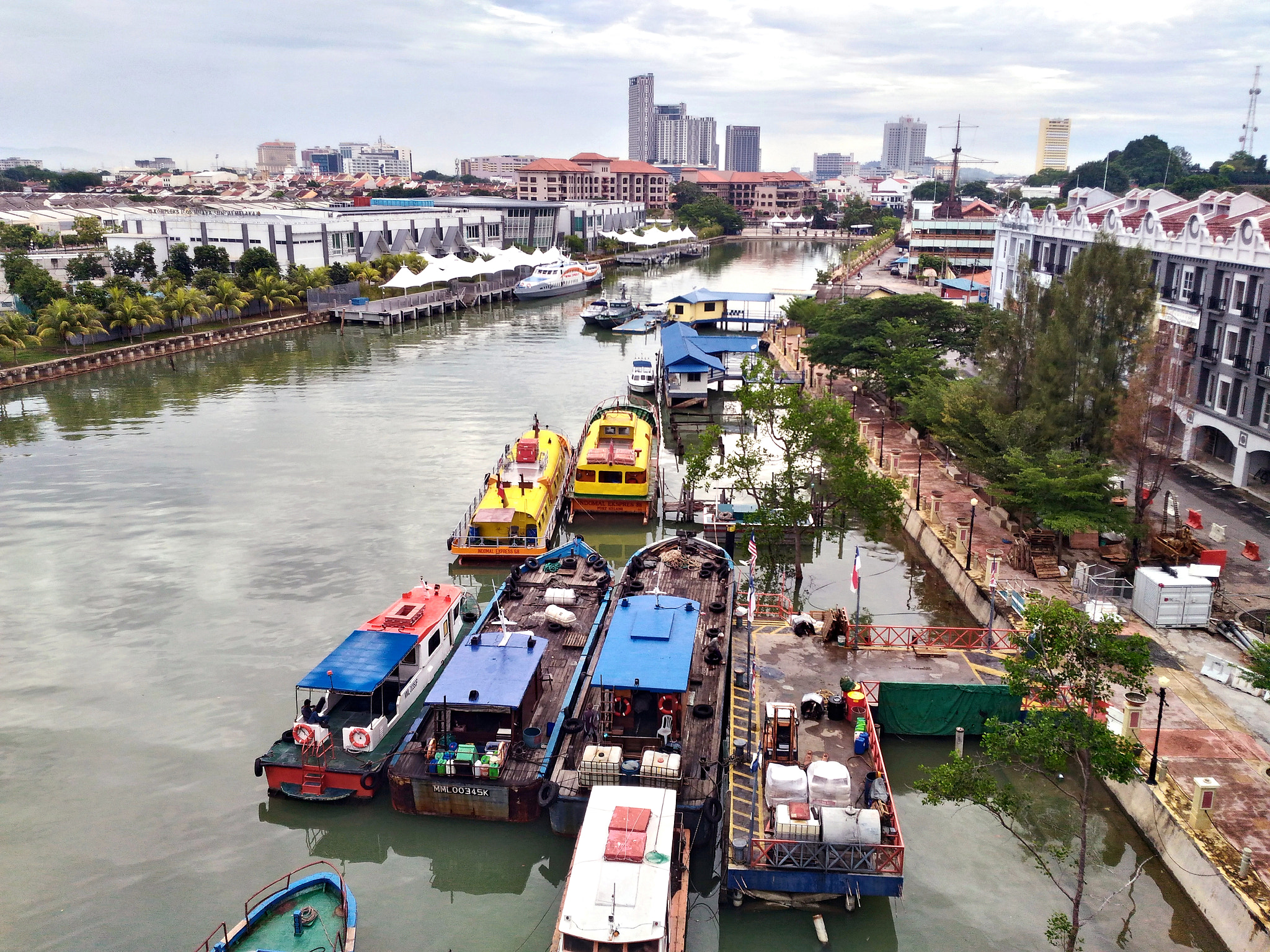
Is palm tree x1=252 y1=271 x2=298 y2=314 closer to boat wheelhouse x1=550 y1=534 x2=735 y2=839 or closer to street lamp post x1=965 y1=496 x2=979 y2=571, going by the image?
street lamp post x1=965 y1=496 x2=979 y2=571

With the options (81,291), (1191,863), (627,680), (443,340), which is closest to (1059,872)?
(1191,863)

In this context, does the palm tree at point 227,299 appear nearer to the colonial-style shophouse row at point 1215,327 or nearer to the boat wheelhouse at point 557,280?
the boat wheelhouse at point 557,280

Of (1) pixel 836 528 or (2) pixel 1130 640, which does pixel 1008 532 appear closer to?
(1) pixel 836 528

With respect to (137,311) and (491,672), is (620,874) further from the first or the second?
(137,311)

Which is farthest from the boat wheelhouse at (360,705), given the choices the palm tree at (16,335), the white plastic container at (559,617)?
the palm tree at (16,335)

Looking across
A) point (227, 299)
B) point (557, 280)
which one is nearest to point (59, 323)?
point (227, 299)
